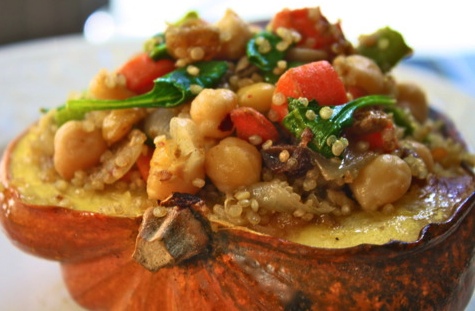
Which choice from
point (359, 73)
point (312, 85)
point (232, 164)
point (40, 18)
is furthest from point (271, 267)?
point (40, 18)

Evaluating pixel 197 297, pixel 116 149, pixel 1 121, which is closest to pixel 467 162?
pixel 197 297

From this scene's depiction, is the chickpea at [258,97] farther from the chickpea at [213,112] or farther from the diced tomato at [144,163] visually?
the diced tomato at [144,163]

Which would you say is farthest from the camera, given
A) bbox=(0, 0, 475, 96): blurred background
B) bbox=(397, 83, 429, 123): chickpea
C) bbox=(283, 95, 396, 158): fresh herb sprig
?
bbox=(0, 0, 475, 96): blurred background

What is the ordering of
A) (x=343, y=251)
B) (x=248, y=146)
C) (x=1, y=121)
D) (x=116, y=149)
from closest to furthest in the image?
(x=343, y=251) → (x=248, y=146) → (x=116, y=149) → (x=1, y=121)

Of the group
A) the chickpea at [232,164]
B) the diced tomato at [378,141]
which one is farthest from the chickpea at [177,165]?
the diced tomato at [378,141]

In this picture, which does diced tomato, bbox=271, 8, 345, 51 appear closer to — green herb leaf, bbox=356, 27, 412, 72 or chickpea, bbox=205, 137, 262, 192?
green herb leaf, bbox=356, 27, 412, 72

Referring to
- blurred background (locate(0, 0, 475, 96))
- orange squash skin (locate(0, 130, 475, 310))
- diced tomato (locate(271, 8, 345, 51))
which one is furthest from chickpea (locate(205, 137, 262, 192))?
blurred background (locate(0, 0, 475, 96))

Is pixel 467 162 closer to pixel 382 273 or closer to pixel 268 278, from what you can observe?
pixel 382 273
